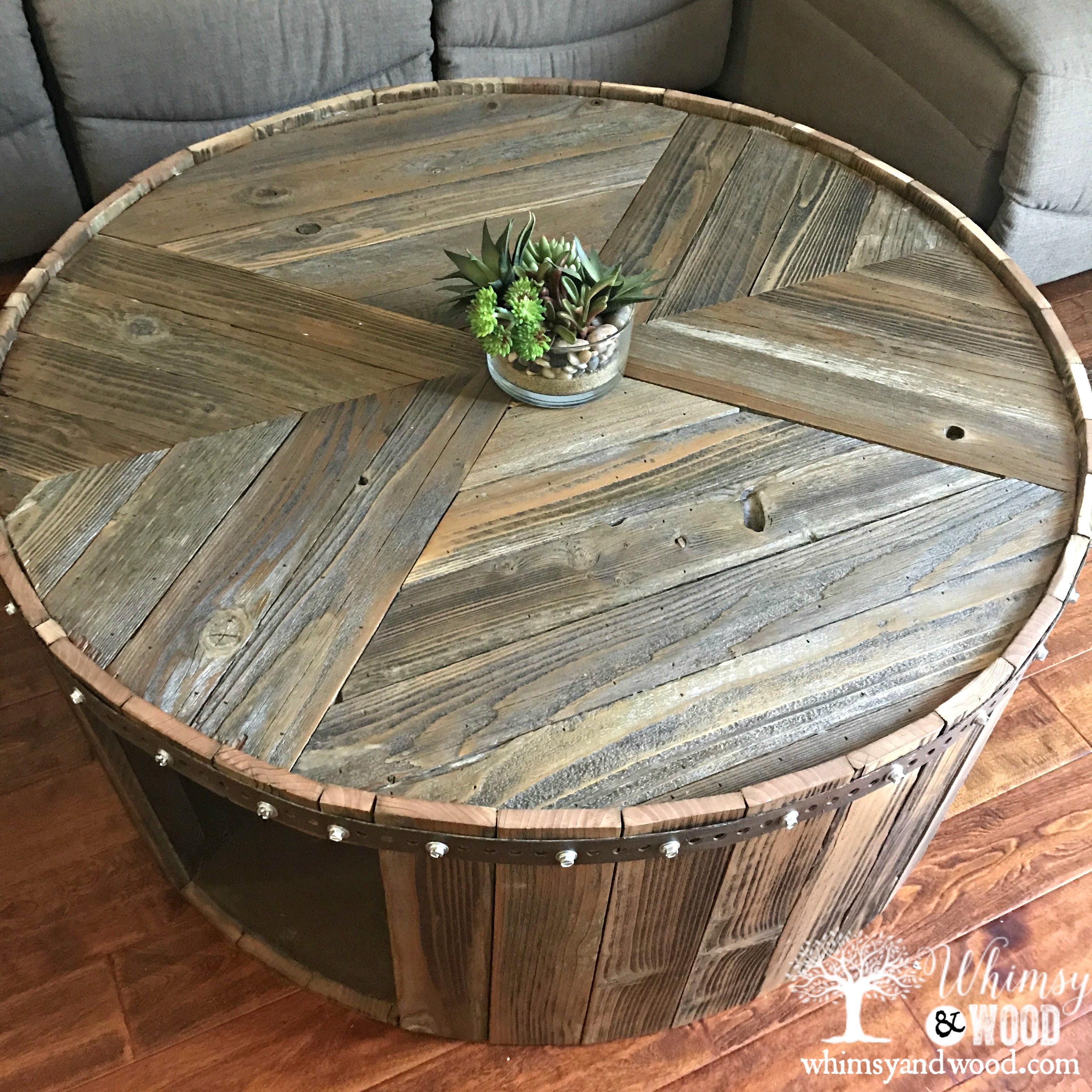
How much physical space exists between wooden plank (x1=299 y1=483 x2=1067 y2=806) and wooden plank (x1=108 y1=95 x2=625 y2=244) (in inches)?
27.6

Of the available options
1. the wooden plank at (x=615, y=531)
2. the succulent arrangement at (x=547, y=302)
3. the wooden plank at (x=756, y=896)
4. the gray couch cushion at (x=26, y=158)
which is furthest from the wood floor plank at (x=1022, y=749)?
the gray couch cushion at (x=26, y=158)

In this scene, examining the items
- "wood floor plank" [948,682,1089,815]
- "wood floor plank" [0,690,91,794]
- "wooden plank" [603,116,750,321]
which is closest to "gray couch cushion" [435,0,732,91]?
"wooden plank" [603,116,750,321]

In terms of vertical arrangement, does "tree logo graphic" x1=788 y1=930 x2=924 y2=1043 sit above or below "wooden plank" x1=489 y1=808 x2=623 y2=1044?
below

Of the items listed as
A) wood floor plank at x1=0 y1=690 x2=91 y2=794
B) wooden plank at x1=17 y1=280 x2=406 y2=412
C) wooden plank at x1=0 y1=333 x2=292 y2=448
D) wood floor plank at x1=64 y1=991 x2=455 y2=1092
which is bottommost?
wood floor plank at x1=64 y1=991 x2=455 y2=1092

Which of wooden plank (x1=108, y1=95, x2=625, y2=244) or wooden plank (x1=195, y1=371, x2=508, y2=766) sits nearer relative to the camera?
wooden plank (x1=195, y1=371, x2=508, y2=766)

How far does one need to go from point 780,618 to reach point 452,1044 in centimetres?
62

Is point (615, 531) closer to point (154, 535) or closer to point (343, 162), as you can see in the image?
point (154, 535)

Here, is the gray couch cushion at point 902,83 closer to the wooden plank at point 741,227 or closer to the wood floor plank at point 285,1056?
the wooden plank at point 741,227

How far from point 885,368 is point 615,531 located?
0.38 meters

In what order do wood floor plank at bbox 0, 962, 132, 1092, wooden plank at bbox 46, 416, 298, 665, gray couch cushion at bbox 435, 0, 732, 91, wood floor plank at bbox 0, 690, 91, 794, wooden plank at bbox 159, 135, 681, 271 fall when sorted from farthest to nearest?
gray couch cushion at bbox 435, 0, 732, 91 < wood floor plank at bbox 0, 690, 91, 794 < wooden plank at bbox 159, 135, 681, 271 < wood floor plank at bbox 0, 962, 132, 1092 < wooden plank at bbox 46, 416, 298, 665

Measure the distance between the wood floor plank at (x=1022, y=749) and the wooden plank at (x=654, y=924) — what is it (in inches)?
20.3

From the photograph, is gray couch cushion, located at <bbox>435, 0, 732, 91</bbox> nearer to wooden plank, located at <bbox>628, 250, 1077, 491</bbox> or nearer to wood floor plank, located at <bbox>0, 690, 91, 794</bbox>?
wooden plank, located at <bbox>628, 250, 1077, 491</bbox>

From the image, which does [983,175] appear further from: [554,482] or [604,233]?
[554,482]

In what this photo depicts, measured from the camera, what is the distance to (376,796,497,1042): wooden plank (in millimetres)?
803
